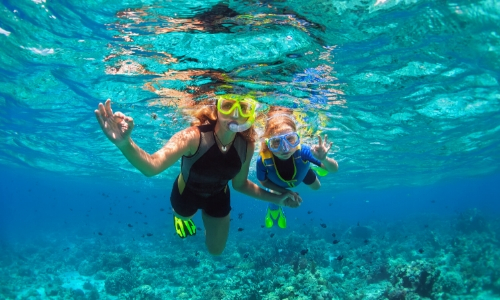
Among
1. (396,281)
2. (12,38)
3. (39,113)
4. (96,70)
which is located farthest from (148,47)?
(396,281)

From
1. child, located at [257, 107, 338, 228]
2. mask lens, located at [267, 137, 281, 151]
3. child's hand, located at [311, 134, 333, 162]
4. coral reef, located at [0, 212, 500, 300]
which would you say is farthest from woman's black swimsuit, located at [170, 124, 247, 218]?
coral reef, located at [0, 212, 500, 300]

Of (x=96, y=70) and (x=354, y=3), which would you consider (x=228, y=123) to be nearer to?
(x=354, y=3)

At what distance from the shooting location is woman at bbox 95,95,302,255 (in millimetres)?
4688

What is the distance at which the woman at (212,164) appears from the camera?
4688 mm

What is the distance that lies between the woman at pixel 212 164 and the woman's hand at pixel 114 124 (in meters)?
0.46

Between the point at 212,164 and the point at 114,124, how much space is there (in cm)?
203

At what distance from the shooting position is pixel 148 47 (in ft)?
30.8

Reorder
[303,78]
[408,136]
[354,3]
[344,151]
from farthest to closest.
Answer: [344,151] < [408,136] < [303,78] < [354,3]

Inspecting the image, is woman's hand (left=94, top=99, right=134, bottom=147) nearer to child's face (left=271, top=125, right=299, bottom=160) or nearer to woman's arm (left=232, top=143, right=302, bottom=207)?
woman's arm (left=232, top=143, right=302, bottom=207)

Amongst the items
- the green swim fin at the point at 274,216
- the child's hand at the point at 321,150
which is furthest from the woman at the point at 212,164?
the green swim fin at the point at 274,216

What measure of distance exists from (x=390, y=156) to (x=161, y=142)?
2207 cm

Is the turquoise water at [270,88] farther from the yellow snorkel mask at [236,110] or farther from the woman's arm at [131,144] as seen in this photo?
the woman's arm at [131,144]

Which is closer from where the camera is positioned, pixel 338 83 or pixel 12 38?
pixel 12 38

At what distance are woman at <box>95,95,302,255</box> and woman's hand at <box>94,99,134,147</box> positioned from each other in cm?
46
